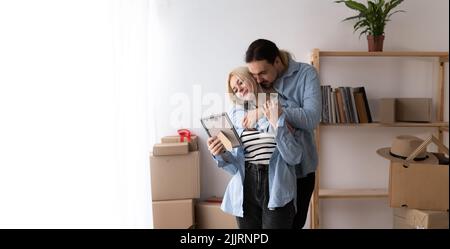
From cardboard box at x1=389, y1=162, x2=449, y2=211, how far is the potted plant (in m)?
0.57

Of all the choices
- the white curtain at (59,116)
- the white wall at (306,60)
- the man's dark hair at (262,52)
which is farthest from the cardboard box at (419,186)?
the white curtain at (59,116)

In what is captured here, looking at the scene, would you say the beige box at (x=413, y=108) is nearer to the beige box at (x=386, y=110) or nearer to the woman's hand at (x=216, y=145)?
the beige box at (x=386, y=110)

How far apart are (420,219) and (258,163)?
371 mm

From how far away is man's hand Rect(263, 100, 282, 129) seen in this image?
70 cm

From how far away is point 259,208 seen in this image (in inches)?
34.8

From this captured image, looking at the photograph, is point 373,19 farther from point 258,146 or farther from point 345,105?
point 258,146

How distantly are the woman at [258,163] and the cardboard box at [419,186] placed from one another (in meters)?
0.23

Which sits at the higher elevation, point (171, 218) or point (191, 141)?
point (191, 141)

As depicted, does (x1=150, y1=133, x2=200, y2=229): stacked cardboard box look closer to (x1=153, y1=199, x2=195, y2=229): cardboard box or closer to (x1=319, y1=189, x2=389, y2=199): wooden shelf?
(x1=153, y1=199, x2=195, y2=229): cardboard box

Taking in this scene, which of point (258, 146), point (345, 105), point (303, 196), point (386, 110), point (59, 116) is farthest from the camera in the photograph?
point (345, 105)

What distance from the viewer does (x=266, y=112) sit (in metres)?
0.71

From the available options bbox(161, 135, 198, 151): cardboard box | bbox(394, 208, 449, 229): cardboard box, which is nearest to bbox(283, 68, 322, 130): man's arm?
bbox(394, 208, 449, 229): cardboard box

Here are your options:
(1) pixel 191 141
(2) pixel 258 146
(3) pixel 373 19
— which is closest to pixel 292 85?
(2) pixel 258 146

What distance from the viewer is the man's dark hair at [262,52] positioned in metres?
0.76
